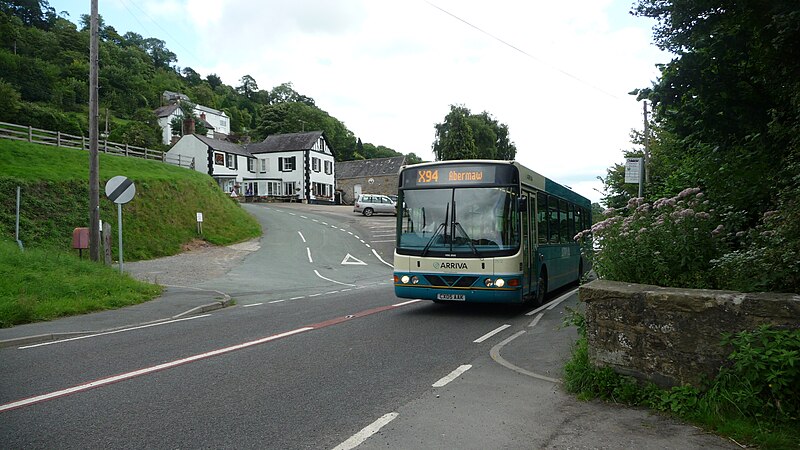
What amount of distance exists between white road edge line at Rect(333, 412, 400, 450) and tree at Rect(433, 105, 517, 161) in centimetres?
5357

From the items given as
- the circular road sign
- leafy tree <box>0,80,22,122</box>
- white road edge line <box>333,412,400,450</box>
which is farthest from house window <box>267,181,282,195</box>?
white road edge line <box>333,412,400,450</box>

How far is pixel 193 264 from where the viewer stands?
24703 millimetres

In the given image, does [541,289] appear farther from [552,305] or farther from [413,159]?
[413,159]

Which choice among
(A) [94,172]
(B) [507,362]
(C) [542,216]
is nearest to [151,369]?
(B) [507,362]

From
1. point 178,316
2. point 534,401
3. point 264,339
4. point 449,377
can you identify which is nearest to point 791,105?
point 534,401

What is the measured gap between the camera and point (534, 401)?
524 centimetres

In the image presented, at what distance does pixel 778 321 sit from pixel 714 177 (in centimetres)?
388

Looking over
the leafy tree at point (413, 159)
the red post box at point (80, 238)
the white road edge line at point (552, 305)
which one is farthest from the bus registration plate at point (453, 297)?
the leafy tree at point (413, 159)

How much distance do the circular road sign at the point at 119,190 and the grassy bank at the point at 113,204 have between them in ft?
32.7

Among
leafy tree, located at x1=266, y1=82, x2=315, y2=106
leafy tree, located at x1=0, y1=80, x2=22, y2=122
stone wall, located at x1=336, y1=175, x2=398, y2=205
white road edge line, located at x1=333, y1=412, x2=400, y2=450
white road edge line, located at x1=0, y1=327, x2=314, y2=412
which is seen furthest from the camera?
leafy tree, located at x1=266, y1=82, x2=315, y2=106

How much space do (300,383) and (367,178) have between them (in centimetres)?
7179

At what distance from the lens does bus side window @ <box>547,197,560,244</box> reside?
13.2 meters

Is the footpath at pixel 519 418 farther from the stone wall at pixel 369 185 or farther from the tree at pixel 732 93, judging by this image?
the stone wall at pixel 369 185

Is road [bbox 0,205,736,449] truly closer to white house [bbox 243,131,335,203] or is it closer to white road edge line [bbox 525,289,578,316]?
white road edge line [bbox 525,289,578,316]
